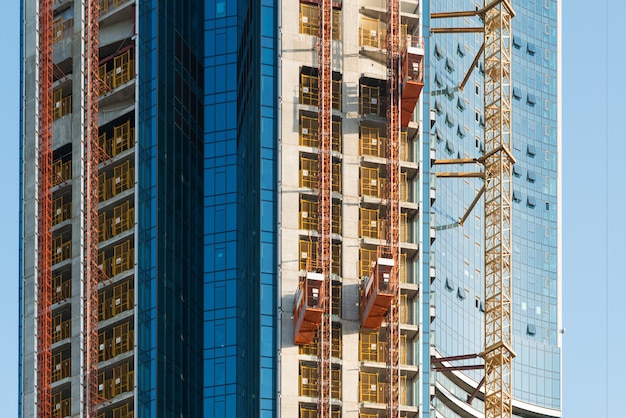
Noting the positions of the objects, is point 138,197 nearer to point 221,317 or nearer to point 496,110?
point 221,317

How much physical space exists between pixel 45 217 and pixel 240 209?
64.6ft

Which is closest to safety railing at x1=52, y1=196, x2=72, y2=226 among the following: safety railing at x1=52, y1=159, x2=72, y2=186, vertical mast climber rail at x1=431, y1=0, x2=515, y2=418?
safety railing at x1=52, y1=159, x2=72, y2=186

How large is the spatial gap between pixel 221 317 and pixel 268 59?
27.5 meters

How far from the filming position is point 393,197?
165 m

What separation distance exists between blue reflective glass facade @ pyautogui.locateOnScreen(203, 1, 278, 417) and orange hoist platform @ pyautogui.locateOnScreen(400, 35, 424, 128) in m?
11.9

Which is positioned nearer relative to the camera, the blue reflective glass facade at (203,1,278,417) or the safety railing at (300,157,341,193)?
the blue reflective glass facade at (203,1,278,417)

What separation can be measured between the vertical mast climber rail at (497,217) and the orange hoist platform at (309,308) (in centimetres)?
2138

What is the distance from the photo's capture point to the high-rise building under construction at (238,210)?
162 metres

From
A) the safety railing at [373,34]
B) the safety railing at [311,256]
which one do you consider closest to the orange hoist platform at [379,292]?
the safety railing at [311,256]

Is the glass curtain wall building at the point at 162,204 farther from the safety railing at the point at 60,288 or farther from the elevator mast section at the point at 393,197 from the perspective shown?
the elevator mast section at the point at 393,197

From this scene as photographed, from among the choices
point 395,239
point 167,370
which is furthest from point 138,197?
point 395,239

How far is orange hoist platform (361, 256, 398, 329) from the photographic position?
155500 mm

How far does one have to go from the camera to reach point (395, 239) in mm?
163500

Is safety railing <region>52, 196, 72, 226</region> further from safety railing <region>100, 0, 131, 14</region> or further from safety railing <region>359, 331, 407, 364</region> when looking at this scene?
safety railing <region>359, 331, 407, 364</region>
